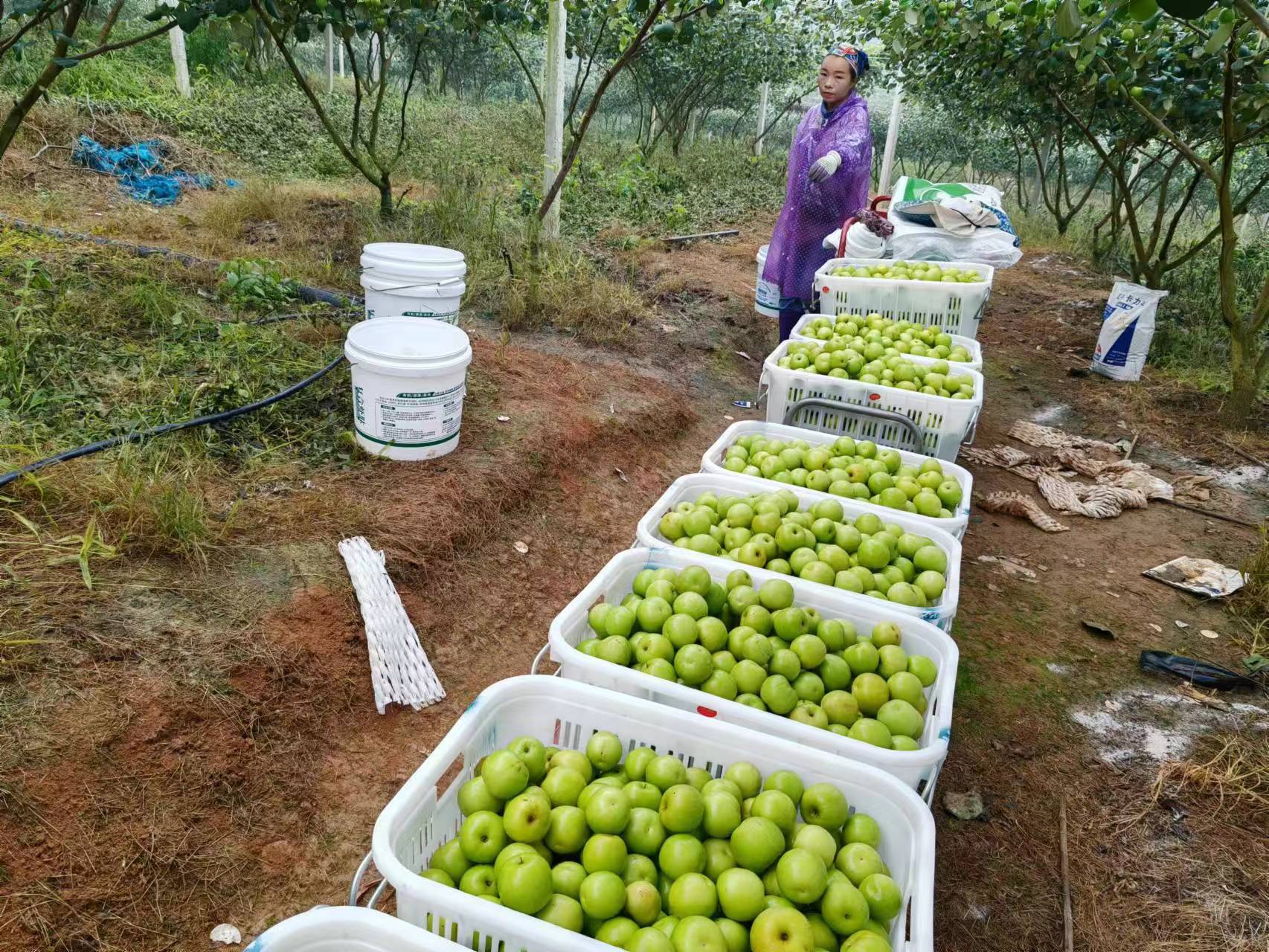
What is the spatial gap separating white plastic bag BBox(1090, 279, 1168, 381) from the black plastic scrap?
4.68 meters

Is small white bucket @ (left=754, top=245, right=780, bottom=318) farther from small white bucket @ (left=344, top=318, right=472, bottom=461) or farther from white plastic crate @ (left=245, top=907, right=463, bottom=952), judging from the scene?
white plastic crate @ (left=245, top=907, right=463, bottom=952)

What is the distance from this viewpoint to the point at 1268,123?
211 inches

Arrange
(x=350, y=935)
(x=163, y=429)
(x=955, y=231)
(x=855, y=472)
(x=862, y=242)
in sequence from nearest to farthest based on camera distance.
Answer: (x=350, y=935), (x=855, y=472), (x=163, y=429), (x=862, y=242), (x=955, y=231)

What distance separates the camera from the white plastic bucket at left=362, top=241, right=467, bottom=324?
466 centimetres

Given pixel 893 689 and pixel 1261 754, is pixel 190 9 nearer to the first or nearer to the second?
pixel 893 689

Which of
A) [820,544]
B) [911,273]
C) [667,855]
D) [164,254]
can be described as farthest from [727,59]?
[667,855]

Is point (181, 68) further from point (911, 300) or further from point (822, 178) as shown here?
point (911, 300)

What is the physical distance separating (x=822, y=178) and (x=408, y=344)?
3199mm

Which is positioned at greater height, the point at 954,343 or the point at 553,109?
the point at 553,109

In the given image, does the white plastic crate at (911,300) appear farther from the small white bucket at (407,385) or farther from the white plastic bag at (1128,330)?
the white plastic bag at (1128,330)

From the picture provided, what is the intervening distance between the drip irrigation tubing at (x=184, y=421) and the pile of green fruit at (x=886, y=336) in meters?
2.82

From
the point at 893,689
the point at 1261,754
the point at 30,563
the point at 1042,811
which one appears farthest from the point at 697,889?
the point at 1261,754

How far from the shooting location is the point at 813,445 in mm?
3373

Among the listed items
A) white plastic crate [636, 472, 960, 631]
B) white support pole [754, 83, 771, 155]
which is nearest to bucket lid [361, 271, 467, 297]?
white plastic crate [636, 472, 960, 631]
